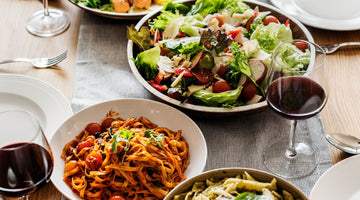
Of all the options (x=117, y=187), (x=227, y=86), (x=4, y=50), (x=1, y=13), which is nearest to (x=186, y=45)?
(x=227, y=86)

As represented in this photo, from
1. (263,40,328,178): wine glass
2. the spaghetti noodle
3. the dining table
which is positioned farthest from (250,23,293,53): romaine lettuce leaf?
the spaghetti noodle

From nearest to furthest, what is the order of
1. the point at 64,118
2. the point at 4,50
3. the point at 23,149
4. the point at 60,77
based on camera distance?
the point at 23,149
the point at 64,118
the point at 60,77
the point at 4,50

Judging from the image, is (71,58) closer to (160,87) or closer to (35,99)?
(35,99)

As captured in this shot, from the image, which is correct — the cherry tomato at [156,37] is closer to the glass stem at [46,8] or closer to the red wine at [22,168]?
the glass stem at [46,8]

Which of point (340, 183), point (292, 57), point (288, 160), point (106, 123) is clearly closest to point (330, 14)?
point (292, 57)

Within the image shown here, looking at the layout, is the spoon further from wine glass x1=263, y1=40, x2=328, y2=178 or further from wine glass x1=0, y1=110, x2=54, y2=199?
wine glass x1=0, y1=110, x2=54, y2=199

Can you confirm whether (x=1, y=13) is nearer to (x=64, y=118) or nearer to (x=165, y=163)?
(x=64, y=118)
